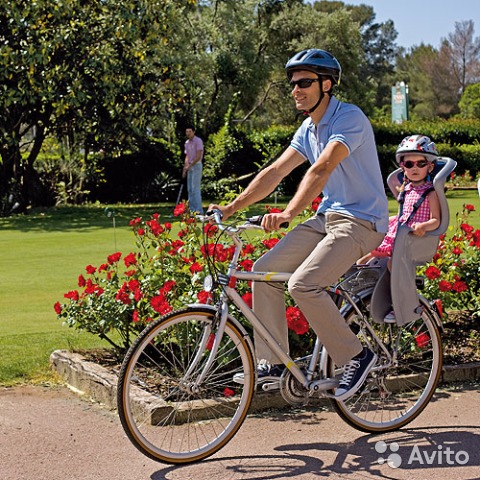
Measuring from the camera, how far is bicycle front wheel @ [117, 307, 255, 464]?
174 inches

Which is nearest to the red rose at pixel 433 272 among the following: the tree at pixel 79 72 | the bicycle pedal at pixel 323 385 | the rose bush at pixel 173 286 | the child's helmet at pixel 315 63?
the rose bush at pixel 173 286

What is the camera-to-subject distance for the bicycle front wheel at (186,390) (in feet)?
14.5

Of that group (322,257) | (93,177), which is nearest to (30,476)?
(322,257)

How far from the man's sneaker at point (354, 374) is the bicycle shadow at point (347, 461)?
0.25 metres

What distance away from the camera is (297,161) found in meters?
5.05

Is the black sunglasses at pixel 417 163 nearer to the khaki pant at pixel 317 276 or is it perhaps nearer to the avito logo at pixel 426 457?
the khaki pant at pixel 317 276

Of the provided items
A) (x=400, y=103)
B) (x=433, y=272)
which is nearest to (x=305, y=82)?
(x=433, y=272)

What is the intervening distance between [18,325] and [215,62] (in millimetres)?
31752

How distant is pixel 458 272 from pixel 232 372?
8.29 feet

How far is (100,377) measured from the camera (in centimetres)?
565

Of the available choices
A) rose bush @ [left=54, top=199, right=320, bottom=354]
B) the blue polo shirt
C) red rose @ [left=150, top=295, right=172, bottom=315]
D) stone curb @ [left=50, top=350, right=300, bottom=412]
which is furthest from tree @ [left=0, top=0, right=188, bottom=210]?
the blue polo shirt

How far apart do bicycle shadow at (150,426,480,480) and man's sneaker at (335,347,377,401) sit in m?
0.25

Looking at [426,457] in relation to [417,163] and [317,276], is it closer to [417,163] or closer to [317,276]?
[317,276]

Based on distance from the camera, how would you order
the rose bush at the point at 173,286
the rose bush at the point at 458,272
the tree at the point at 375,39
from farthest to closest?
1. the tree at the point at 375,39
2. the rose bush at the point at 458,272
3. the rose bush at the point at 173,286
